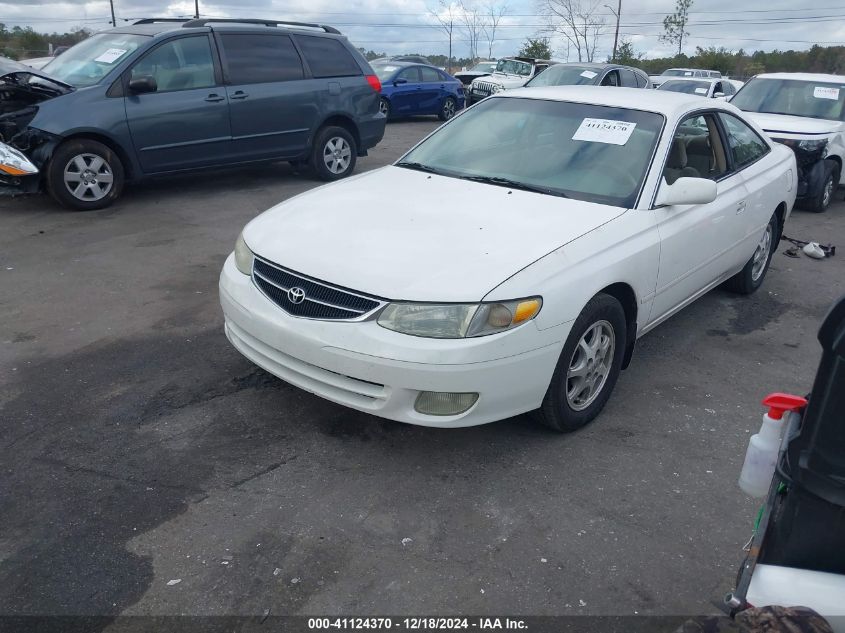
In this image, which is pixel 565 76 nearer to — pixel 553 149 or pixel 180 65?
pixel 180 65

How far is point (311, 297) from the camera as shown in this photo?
10.9 ft

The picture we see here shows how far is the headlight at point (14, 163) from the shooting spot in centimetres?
702

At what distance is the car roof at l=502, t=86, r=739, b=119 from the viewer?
4.50 metres

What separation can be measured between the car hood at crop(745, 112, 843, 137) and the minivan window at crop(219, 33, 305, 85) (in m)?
5.98

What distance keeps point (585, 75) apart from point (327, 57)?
22.0 ft

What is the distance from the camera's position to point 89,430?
11.9 ft

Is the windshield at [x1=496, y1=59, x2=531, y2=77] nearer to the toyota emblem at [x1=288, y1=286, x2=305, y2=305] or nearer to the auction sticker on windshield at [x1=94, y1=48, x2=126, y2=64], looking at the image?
the auction sticker on windshield at [x1=94, y1=48, x2=126, y2=64]

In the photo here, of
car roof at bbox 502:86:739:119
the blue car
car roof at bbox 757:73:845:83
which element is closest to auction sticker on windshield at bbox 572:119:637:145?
car roof at bbox 502:86:739:119

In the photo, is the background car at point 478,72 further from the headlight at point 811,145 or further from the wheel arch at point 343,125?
the headlight at point 811,145

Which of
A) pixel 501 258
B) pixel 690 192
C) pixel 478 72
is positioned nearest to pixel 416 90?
pixel 478 72

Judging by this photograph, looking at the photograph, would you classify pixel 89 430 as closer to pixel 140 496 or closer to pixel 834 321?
pixel 140 496

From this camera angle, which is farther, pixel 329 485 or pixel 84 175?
pixel 84 175

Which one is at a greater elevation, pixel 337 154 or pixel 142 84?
pixel 142 84

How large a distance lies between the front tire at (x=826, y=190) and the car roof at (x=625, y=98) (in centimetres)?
509
